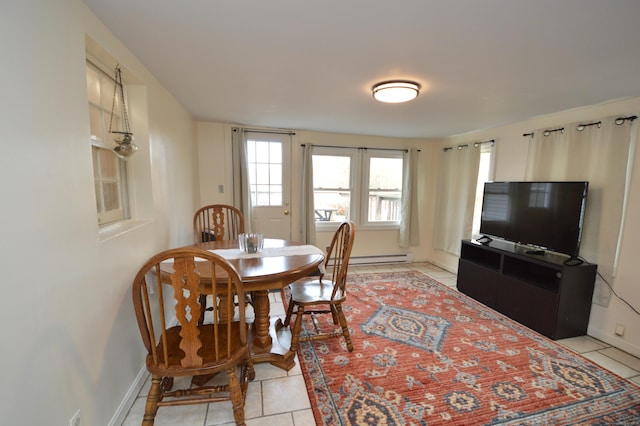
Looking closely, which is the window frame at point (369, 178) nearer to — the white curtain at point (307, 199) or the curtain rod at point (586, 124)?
the white curtain at point (307, 199)

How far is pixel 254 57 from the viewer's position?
1.68m

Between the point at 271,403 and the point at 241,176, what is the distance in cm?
278

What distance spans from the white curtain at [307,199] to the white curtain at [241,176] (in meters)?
0.80

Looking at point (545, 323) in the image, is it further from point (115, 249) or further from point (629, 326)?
point (115, 249)

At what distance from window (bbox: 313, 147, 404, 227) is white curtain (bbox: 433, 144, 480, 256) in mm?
650

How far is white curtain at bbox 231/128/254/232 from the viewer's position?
360cm

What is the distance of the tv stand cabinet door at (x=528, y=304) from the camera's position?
2324 millimetres

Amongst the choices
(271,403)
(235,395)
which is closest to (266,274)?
(235,395)

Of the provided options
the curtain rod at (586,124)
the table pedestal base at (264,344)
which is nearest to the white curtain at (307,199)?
the table pedestal base at (264,344)

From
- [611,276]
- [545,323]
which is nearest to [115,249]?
[545,323]

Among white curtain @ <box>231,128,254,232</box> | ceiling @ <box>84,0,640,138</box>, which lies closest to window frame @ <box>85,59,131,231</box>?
ceiling @ <box>84,0,640,138</box>

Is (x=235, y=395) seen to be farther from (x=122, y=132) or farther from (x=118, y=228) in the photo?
(x=122, y=132)

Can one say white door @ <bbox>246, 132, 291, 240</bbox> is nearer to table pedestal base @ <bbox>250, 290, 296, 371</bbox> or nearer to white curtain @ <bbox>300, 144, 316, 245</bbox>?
white curtain @ <bbox>300, 144, 316, 245</bbox>

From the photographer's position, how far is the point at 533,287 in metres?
2.47
